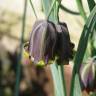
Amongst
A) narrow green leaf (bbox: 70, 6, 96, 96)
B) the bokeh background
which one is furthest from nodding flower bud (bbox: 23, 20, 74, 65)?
the bokeh background

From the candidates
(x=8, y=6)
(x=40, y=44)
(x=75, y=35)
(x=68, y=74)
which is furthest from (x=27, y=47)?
(x=8, y=6)

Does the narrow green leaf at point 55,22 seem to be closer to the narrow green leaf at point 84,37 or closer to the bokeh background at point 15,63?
the narrow green leaf at point 84,37

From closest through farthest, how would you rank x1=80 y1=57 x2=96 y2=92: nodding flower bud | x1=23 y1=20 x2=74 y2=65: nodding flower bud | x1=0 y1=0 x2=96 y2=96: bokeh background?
x1=23 y1=20 x2=74 y2=65: nodding flower bud
x1=80 y1=57 x2=96 y2=92: nodding flower bud
x1=0 y1=0 x2=96 y2=96: bokeh background

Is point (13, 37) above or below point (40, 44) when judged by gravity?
below

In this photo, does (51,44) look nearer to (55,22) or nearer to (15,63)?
(55,22)

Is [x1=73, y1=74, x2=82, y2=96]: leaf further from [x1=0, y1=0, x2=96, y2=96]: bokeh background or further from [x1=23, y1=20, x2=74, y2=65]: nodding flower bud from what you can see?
[x1=0, y1=0, x2=96, y2=96]: bokeh background

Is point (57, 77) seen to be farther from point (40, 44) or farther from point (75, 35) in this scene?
point (75, 35)

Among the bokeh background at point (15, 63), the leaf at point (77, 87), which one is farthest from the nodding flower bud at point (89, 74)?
the bokeh background at point (15, 63)
